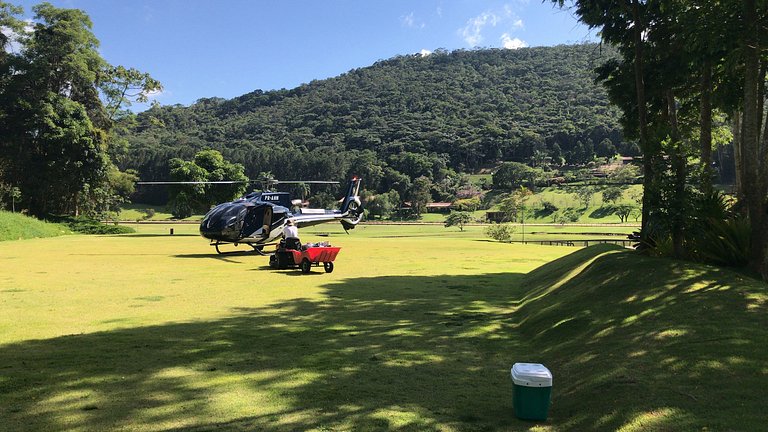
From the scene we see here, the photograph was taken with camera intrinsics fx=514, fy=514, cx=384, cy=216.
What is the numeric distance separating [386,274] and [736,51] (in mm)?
11832

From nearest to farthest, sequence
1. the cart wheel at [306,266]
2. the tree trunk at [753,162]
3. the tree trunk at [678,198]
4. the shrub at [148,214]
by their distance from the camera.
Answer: the tree trunk at [753,162], the tree trunk at [678,198], the cart wheel at [306,266], the shrub at [148,214]

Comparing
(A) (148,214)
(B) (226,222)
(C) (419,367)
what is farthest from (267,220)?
(A) (148,214)

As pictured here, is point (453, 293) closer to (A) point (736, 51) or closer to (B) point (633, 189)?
(A) point (736, 51)

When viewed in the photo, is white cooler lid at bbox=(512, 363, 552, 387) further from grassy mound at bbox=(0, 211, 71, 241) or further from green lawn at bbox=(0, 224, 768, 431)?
grassy mound at bbox=(0, 211, 71, 241)

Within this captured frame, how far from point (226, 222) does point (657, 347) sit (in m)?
19.6

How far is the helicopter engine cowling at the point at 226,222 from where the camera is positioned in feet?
75.2

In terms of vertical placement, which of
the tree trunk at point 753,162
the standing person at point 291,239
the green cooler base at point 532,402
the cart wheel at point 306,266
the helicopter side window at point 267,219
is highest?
the tree trunk at point 753,162

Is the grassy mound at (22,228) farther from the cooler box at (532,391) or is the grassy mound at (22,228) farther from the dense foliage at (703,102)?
the cooler box at (532,391)

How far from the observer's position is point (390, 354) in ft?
25.3

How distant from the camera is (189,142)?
194 m

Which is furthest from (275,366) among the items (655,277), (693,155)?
(693,155)

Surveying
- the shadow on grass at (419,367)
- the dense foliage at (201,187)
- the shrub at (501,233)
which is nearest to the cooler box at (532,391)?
the shadow on grass at (419,367)

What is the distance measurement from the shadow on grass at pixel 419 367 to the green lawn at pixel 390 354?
0.09 feet

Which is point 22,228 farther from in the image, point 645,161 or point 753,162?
point 753,162
